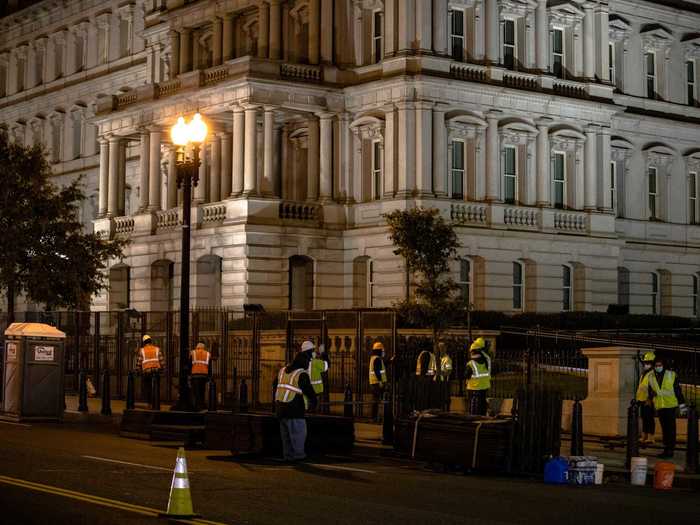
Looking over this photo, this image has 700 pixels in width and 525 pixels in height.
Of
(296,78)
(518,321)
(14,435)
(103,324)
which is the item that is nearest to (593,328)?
(518,321)

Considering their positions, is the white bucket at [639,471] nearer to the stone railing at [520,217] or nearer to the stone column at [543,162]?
the stone railing at [520,217]

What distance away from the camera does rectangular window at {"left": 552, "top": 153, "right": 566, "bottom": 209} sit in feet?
188

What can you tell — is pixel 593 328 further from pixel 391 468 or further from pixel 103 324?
pixel 391 468

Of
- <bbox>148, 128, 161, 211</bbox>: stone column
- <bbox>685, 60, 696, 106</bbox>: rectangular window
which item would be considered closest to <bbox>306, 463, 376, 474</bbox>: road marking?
<bbox>148, 128, 161, 211</bbox>: stone column

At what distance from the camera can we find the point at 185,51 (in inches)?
2477

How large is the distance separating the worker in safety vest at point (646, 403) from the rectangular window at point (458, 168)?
2651 cm

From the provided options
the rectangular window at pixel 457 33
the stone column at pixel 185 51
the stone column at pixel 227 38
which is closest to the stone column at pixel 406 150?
the rectangular window at pixel 457 33

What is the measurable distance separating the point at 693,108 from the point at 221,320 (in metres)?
32.6

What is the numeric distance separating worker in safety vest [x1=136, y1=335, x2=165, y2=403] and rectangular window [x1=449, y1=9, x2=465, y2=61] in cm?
2055

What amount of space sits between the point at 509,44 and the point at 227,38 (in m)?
11.4

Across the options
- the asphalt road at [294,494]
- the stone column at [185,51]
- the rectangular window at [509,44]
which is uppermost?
the stone column at [185,51]

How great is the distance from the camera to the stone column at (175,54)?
63062mm

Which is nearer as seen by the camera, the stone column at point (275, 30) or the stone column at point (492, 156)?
the stone column at point (492, 156)

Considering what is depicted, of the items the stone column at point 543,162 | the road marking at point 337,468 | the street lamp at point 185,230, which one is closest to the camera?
the road marking at point 337,468
